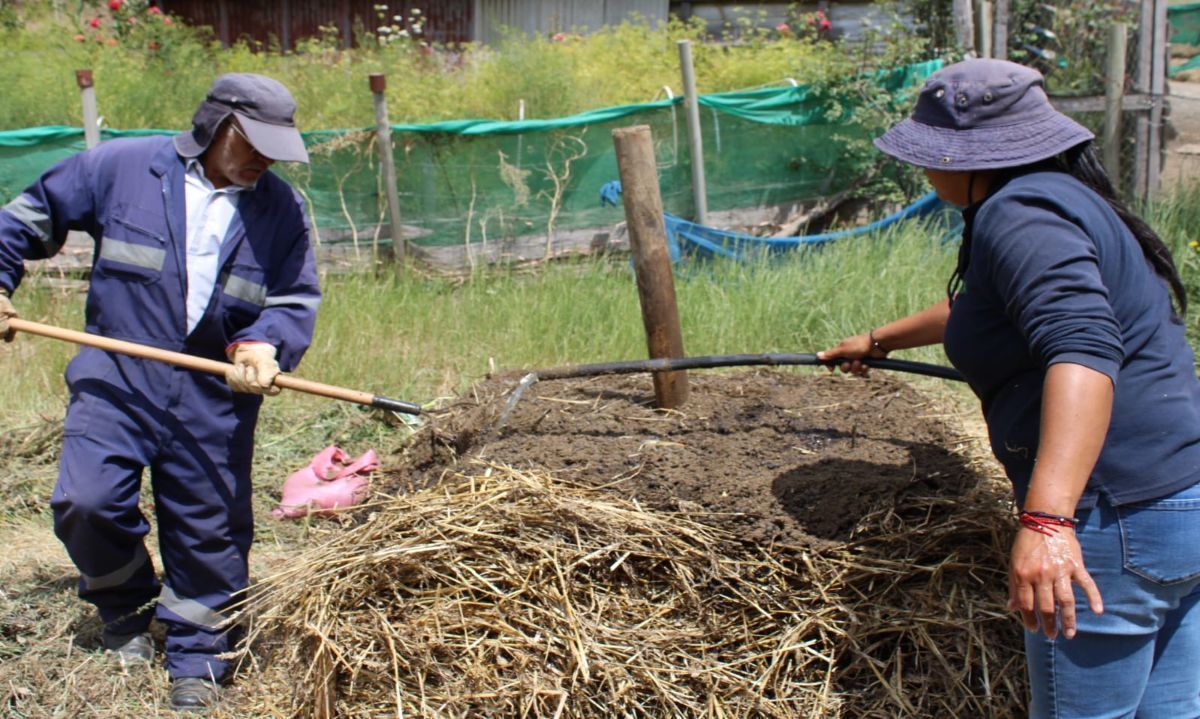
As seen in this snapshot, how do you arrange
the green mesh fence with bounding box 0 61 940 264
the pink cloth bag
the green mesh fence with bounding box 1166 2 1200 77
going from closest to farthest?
the pink cloth bag, the green mesh fence with bounding box 0 61 940 264, the green mesh fence with bounding box 1166 2 1200 77

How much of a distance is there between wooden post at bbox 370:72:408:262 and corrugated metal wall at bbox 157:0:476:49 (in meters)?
9.90

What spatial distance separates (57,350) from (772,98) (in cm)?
538

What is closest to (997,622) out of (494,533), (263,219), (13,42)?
(494,533)

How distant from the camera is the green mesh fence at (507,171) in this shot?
7.53m

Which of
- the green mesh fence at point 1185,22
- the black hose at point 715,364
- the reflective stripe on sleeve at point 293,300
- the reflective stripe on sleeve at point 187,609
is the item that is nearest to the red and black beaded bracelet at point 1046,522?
the black hose at point 715,364

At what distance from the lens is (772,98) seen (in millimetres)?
8422

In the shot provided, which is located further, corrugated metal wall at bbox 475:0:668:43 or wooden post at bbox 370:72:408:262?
corrugated metal wall at bbox 475:0:668:43

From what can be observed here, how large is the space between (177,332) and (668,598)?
176 cm

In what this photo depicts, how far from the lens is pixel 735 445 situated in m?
3.65

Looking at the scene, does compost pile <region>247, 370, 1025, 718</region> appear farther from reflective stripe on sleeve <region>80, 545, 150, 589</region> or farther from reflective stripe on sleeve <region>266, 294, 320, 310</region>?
reflective stripe on sleeve <region>266, 294, 320, 310</region>

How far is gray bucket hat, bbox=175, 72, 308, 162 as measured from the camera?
333 cm

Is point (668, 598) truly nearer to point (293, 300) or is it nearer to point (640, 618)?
point (640, 618)

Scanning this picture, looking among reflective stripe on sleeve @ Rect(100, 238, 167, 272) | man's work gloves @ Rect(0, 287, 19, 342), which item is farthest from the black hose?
man's work gloves @ Rect(0, 287, 19, 342)

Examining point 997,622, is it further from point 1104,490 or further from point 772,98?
point 772,98
